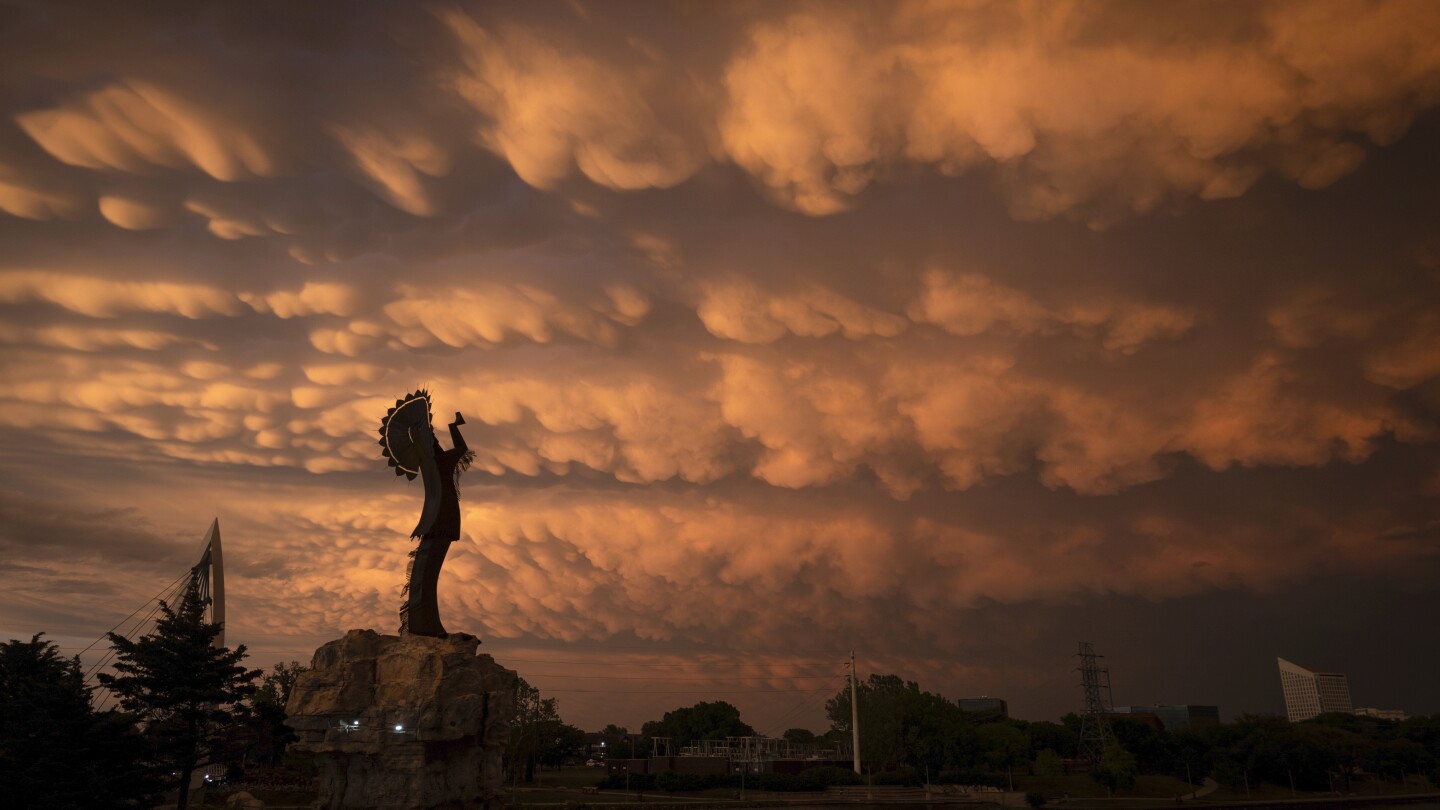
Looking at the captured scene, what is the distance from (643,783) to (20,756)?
180 ft

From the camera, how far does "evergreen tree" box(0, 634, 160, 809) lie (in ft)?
119

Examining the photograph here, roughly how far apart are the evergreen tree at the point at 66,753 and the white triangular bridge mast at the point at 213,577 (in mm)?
30056

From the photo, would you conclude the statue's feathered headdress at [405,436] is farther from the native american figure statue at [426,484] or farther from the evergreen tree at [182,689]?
the evergreen tree at [182,689]

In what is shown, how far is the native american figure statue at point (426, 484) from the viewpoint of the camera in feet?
147

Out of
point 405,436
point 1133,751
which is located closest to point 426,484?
point 405,436

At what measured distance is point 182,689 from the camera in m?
46.9

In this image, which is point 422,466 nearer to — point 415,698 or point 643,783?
point 415,698

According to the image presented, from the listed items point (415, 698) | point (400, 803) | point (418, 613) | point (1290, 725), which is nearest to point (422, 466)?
point (418, 613)

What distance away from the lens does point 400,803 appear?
40.5 m

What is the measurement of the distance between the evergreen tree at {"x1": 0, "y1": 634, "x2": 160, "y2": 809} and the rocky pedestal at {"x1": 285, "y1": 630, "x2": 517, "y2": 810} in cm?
737

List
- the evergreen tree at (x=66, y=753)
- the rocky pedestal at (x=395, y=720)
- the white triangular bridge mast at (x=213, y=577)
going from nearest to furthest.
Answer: the evergreen tree at (x=66, y=753), the rocky pedestal at (x=395, y=720), the white triangular bridge mast at (x=213, y=577)

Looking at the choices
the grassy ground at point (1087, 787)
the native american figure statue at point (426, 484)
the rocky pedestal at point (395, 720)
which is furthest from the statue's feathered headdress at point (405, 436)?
the grassy ground at point (1087, 787)

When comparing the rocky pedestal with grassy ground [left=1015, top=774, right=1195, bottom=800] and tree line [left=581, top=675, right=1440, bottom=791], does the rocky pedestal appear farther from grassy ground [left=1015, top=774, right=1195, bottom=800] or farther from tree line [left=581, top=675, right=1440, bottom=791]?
grassy ground [left=1015, top=774, right=1195, bottom=800]

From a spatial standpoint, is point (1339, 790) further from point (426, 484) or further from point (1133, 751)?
point (426, 484)
